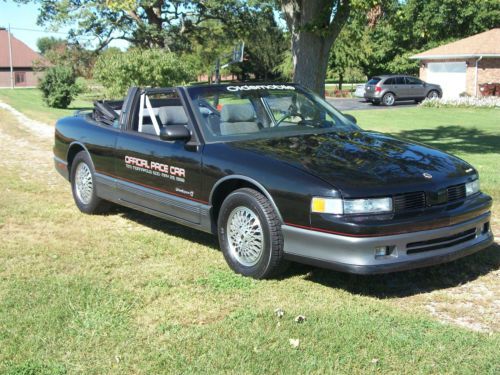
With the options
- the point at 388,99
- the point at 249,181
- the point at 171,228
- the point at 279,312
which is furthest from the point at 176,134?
the point at 388,99

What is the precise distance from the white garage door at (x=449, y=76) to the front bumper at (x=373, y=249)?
35465mm

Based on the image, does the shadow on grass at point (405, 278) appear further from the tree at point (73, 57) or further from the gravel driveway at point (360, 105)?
the tree at point (73, 57)

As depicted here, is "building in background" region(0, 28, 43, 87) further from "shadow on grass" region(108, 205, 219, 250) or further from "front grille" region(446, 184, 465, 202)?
"front grille" region(446, 184, 465, 202)

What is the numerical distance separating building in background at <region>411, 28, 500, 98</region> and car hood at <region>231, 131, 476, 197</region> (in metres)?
34.3

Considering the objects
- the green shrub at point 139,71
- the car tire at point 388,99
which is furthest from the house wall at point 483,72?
the green shrub at point 139,71

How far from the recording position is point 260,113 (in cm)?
598

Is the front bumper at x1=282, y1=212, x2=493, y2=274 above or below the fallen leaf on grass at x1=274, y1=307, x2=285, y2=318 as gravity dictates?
above

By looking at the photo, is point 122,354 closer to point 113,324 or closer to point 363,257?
point 113,324

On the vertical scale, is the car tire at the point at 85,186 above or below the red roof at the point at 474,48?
below

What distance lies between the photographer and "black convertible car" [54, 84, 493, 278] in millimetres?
4430

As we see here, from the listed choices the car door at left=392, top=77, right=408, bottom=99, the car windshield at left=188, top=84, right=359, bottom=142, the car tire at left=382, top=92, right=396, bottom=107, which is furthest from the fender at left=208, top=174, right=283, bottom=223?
the car door at left=392, top=77, right=408, bottom=99

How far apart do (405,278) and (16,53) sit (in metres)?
81.7

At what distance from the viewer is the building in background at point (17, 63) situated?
253 ft

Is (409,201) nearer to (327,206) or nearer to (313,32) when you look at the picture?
(327,206)
